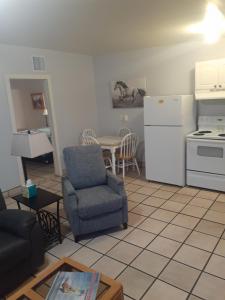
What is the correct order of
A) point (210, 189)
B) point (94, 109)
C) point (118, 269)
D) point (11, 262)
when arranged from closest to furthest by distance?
point (11, 262) → point (118, 269) → point (210, 189) → point (94, 109)

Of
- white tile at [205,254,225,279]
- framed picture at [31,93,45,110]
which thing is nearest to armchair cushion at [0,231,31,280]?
white tile at [205,254,225,279]

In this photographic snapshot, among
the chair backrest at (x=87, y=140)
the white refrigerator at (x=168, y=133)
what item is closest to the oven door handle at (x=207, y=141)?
the white refrigerator at (x=168, y=133)

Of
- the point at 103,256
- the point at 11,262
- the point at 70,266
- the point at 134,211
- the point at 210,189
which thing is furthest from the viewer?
the point at 210,189

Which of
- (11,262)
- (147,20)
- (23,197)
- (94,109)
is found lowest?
(11,262)

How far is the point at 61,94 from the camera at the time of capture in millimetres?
4738

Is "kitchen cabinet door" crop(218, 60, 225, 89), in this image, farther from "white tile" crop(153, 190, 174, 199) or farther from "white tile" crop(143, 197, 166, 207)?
"white tile" crop(143, 197, 166, 207)

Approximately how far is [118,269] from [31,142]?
1509 mm

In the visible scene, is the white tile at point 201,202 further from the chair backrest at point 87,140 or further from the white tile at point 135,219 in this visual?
the chair backrest at point 87,140

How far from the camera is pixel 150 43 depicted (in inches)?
165

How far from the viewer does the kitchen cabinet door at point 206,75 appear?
12.1ft

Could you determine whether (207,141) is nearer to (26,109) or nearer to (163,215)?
(163,215)

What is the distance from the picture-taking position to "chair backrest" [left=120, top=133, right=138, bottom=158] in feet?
15.0

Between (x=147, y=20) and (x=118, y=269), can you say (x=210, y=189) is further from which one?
(x=147, y=20)

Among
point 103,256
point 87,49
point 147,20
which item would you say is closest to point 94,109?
point 87,49
